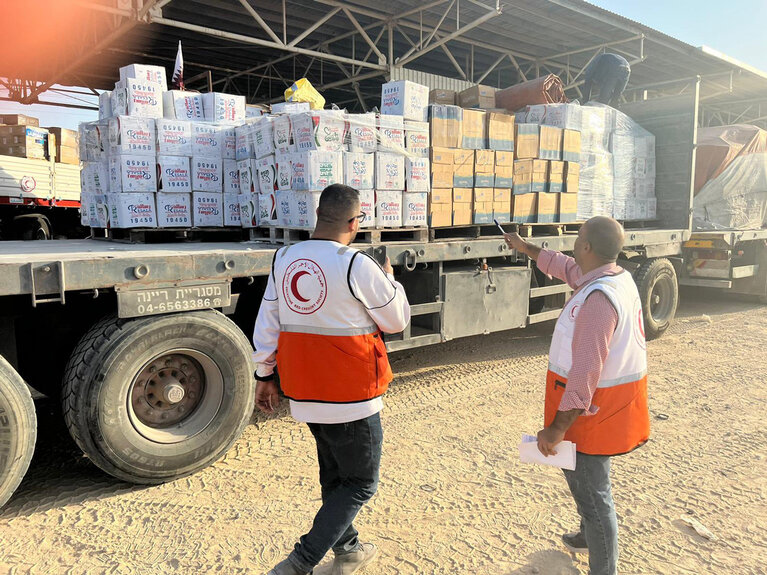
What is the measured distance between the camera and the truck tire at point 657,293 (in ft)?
24.7

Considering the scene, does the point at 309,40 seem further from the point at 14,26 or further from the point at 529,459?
the point at 529,459

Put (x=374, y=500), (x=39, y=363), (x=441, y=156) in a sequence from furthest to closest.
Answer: (x=441, y=156), (x=39, y=363), (x=374, y=500)

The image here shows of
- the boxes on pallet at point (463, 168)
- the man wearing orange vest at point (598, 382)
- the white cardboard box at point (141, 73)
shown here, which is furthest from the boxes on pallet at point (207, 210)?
the man wearing orange vest at point (598, 382)

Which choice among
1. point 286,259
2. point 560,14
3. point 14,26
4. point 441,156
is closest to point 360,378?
point 286,259

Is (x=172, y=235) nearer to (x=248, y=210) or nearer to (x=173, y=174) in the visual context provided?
(x=173, y=174)

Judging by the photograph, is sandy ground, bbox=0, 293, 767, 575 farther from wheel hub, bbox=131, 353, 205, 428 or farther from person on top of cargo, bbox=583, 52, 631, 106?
person on top of cargo, bbox=583, 52, 631, 106

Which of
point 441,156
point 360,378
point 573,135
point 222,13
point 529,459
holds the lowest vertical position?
point 529,459

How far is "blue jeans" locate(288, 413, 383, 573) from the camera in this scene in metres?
2.47

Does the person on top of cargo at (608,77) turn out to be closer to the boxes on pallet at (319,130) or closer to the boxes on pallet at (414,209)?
the boxes on pallet at (414,209)

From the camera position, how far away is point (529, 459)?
96.6 inches

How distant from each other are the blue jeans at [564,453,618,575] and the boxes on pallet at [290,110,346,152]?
307cm

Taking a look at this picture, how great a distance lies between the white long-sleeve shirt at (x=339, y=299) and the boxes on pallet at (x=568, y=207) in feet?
14.6

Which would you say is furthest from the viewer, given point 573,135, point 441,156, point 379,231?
point 573,135

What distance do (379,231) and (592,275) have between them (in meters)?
2.67
